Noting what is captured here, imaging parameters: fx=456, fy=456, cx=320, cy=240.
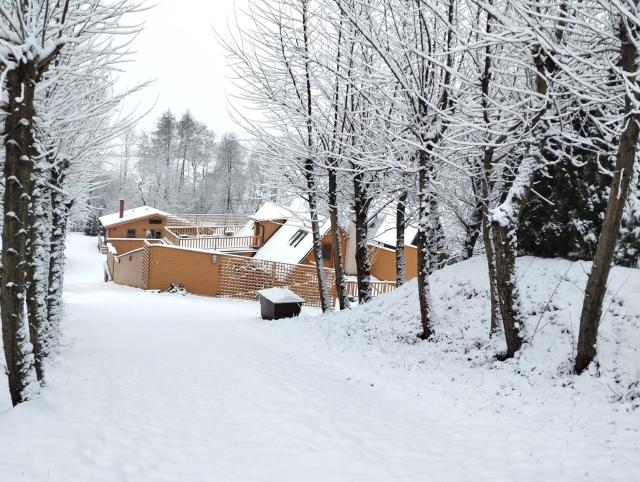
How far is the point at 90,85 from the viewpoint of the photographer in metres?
8.48

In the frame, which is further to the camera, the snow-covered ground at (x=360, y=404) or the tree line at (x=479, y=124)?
the tree line at (x=479, y=124)

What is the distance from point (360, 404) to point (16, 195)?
4615 millimetres

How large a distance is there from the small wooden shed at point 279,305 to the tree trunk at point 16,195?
7.91 meters

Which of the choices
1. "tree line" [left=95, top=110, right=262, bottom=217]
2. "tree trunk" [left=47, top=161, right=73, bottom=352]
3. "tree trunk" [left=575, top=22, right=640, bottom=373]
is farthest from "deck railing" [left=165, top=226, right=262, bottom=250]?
"tree line" [left=95, top=110, right=262, bottom=217]

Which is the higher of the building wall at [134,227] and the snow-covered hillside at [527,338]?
the building wall at [134,227]

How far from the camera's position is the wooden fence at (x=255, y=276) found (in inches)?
753

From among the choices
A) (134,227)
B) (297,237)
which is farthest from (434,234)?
(134,227)

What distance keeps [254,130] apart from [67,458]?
9483mm

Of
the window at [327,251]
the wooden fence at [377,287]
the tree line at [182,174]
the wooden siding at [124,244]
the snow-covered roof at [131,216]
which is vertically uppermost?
the tree line at [182,174]

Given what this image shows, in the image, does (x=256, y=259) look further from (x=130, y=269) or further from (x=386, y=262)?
(x=386, y=262)

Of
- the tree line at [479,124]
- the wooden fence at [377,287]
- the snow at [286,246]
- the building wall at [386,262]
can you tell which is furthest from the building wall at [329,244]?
the tree line at [479,124]

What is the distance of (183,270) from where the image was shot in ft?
63.7

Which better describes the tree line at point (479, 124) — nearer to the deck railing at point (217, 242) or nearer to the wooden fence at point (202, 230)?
the deck railing at point (217, 242)

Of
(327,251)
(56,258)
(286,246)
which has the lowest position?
(56,258)
